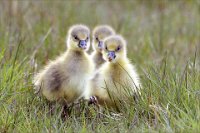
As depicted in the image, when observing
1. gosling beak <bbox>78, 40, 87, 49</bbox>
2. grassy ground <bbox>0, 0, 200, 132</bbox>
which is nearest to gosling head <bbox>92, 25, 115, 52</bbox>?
grassy ground <bbox>0, 0, 200, 132</bbox>

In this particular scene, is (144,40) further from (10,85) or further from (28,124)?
(28,124)

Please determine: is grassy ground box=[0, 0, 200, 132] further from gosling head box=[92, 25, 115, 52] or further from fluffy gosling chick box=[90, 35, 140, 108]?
gosling head box=[92, 25, 115, 52]

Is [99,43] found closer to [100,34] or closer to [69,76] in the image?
[100,34]

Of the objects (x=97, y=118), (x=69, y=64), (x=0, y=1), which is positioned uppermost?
(x=0, y=1)

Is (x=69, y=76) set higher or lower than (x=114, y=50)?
lower

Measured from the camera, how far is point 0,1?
25.2 ft

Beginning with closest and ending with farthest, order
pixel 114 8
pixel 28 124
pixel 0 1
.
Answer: pixel 28 124
pixel 0 1
pixel 114 8

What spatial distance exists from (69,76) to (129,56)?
181 cm

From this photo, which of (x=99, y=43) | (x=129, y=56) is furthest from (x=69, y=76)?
(x=129, y=56)

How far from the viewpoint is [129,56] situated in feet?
21.0

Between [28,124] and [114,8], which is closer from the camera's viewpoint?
[28,124]

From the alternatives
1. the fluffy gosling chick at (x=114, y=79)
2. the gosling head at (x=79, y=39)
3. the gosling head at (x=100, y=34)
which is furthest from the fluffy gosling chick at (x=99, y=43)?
the fluffy gosling chick at (x=114, y=79)

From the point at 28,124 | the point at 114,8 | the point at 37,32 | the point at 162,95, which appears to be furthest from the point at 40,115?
the point at 114,8

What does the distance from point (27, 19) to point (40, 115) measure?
2.73 meters
